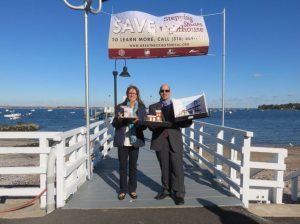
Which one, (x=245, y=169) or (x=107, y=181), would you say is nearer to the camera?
(x=245, y=169)

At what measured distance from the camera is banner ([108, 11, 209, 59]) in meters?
9.27

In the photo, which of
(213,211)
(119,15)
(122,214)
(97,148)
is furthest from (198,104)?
(97,148)

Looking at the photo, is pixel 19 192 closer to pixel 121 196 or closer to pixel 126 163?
pixel 121 196

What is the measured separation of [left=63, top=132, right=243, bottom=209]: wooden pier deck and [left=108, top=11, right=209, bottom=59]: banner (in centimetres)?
Result: 293

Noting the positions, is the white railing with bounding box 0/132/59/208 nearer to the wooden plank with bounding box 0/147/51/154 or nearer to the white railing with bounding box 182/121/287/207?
the wooden plank with bounding box 0/147/51/154

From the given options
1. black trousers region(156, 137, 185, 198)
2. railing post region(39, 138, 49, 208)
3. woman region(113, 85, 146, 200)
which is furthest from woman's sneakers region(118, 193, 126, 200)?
railing post region(39, 138, 49, 208)

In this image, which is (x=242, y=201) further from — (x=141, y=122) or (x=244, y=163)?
(x=141, y=122)

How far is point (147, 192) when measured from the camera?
698cm

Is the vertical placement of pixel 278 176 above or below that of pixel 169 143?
below

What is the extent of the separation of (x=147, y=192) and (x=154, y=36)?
4.12 meters

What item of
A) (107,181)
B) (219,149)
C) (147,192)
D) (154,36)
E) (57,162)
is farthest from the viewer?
(154,36)

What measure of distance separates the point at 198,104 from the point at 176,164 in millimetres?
1084

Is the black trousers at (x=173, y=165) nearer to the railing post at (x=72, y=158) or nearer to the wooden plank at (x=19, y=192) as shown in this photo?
the railing post at (x=72, y=158)

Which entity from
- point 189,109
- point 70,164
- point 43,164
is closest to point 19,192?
point 43,164
